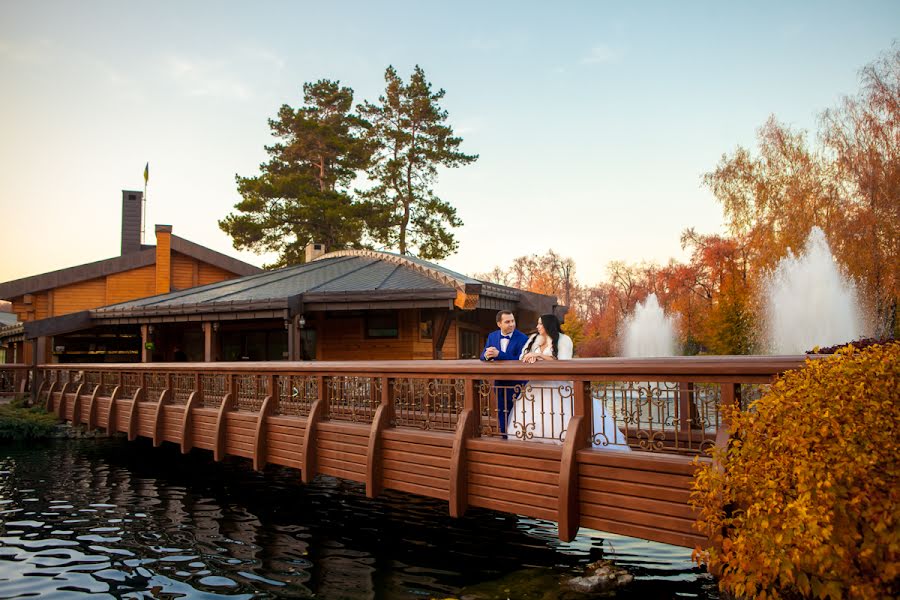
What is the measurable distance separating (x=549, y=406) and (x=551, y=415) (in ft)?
1.43

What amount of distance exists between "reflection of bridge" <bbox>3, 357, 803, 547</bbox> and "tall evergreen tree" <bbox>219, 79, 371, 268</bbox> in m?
22.9

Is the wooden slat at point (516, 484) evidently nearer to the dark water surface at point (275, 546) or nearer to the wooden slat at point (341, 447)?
the dark water surface at point (275, 546)

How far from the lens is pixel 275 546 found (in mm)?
8781

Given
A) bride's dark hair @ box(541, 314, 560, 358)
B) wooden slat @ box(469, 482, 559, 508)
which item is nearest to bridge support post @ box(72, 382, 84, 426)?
wooden slat @ box(469, 482, 559, 508)

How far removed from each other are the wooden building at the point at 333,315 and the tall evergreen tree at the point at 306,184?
11708mm

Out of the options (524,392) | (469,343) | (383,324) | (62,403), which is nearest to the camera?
(524,392)

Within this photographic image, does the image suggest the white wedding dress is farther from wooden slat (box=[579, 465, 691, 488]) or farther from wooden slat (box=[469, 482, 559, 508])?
wooden slat (box=[469, 482, 559, 508])

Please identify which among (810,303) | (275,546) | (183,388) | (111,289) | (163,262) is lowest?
(275,546)

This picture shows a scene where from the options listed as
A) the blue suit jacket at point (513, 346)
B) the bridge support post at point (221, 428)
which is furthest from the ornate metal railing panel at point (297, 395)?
the blue suit jacket at point (513, 346)

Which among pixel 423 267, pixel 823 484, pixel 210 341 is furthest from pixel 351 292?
pixel 823 484

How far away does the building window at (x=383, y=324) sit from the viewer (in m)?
18.6

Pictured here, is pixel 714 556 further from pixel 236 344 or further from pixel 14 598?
pixel 236 344

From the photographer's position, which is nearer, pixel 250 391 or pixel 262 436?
pixel 262 436

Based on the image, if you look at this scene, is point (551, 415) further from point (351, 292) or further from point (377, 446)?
point (351, 292)
